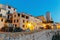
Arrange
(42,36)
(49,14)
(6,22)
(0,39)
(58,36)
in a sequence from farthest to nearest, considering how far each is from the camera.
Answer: (49,14)
(6,22)
(58,36)
(42,36)
(0,39)

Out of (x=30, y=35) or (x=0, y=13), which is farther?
(x=0, y=13)

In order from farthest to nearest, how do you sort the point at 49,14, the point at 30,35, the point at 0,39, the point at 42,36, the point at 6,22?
the point at 49,14 → the point at 6,22 → the point at 42,36 → the point at 30,35 → the point at 0,39

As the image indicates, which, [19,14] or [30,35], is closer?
[30,35]

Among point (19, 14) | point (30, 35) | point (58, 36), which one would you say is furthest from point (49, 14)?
point (30, 35)

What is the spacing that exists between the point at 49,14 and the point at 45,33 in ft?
119

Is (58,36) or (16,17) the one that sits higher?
(16,17)

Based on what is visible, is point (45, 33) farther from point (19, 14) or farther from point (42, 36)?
point (19, 14)

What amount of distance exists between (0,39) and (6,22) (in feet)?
78.9

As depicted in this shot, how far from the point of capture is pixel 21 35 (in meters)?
24.4

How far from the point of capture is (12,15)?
48594 mm

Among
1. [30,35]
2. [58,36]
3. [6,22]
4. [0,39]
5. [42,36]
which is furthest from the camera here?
[6,22]

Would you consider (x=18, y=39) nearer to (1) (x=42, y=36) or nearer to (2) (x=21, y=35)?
(2) (x=21, y=35)

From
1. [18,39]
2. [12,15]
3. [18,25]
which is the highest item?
[12,15]

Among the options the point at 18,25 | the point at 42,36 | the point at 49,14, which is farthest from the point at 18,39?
the point at 49,14
